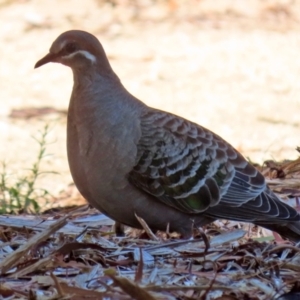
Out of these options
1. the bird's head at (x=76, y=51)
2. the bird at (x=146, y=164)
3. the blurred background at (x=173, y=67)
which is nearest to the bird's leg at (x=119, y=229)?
the bird at (x=146, y=164)

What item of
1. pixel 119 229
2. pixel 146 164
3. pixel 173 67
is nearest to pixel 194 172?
pixel 146 164

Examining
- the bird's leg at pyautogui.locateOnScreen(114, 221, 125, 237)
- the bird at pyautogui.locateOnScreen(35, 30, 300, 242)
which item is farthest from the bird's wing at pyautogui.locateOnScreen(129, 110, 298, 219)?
the bird's leg at pyautogui.locateOnScreen(114, 221, 125, 237)

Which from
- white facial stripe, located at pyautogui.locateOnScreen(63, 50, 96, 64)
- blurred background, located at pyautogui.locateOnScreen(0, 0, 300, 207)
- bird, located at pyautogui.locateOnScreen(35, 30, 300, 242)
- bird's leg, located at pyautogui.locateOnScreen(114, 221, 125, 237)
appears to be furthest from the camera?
blurred background, located at pyautogui.locateOnScreen(0, 0, 300, 207)

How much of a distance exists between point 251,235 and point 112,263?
1.56 meters

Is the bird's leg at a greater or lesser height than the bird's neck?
lesser

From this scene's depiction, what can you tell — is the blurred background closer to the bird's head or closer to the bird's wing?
the bird's wing

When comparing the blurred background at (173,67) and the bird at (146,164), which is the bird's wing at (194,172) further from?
the blurred background at (173,67)

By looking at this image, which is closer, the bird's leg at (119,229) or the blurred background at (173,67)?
the bird's leg at (119,229)

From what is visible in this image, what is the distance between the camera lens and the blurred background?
9.21 m

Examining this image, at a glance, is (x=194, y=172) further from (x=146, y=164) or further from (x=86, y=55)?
(x=86, y=55)

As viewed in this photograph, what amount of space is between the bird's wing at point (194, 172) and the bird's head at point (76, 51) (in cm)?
42

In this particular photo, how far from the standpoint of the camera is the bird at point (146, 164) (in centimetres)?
487

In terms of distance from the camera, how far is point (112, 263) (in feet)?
12.9

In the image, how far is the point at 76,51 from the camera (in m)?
5.02
